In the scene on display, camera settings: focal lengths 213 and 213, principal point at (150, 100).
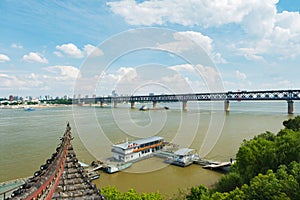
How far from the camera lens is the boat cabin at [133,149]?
12.1m

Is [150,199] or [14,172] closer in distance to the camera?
[150,199]

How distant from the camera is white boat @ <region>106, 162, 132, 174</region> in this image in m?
10.7

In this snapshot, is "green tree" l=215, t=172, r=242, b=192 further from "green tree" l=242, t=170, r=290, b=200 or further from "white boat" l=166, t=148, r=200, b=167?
"white boat" l=166, t=148, r=200, b=167

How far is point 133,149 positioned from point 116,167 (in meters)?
1.77

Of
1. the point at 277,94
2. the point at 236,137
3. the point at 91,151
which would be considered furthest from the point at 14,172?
the point at 277,94

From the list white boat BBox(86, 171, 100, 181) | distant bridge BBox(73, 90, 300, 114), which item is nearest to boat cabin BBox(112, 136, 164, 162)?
white boat BBox(86, 171, 100, 181)

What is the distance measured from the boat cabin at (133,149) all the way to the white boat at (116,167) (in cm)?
61

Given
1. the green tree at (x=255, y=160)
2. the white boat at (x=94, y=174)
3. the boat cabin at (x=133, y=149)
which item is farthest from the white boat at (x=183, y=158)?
the green tree at (x=255, y=160)

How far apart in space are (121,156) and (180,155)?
11.0 feet

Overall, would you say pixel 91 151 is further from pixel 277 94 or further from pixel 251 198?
pixel 277 94

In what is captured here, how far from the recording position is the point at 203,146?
15.1 m

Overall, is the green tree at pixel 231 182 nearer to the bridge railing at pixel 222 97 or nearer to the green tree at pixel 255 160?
the green tree at pixel 255 160

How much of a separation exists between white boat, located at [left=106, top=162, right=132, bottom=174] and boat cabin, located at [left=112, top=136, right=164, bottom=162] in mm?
614

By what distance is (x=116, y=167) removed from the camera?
11.0 meters
